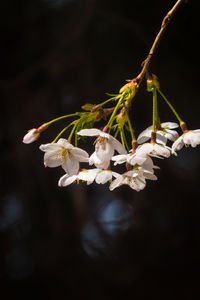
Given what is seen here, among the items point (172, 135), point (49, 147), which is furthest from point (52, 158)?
point (172, 135)

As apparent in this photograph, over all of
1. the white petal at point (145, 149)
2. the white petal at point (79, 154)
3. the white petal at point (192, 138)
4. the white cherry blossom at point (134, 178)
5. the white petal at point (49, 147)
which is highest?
the white petal at point (49, 147)

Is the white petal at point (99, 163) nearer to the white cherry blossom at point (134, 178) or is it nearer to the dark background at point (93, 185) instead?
the white cherry blossom at point (134, 178)

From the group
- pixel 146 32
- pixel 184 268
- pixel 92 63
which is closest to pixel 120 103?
pixel 146 32

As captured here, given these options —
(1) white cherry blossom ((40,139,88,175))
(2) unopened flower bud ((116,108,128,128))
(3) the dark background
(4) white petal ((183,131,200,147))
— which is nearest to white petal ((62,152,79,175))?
(1) white cherry blossom ((40,139,88,175))

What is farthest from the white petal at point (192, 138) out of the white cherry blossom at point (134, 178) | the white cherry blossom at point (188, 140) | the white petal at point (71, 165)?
the white petal at point (71, 165)

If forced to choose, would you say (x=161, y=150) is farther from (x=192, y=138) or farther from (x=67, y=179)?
(x=67, y=179)

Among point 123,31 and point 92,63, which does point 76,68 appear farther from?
point 123,31

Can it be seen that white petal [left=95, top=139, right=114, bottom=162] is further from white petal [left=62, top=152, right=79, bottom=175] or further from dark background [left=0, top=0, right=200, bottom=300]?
dark background [left=0, top=0, right=200, bottom=300]
